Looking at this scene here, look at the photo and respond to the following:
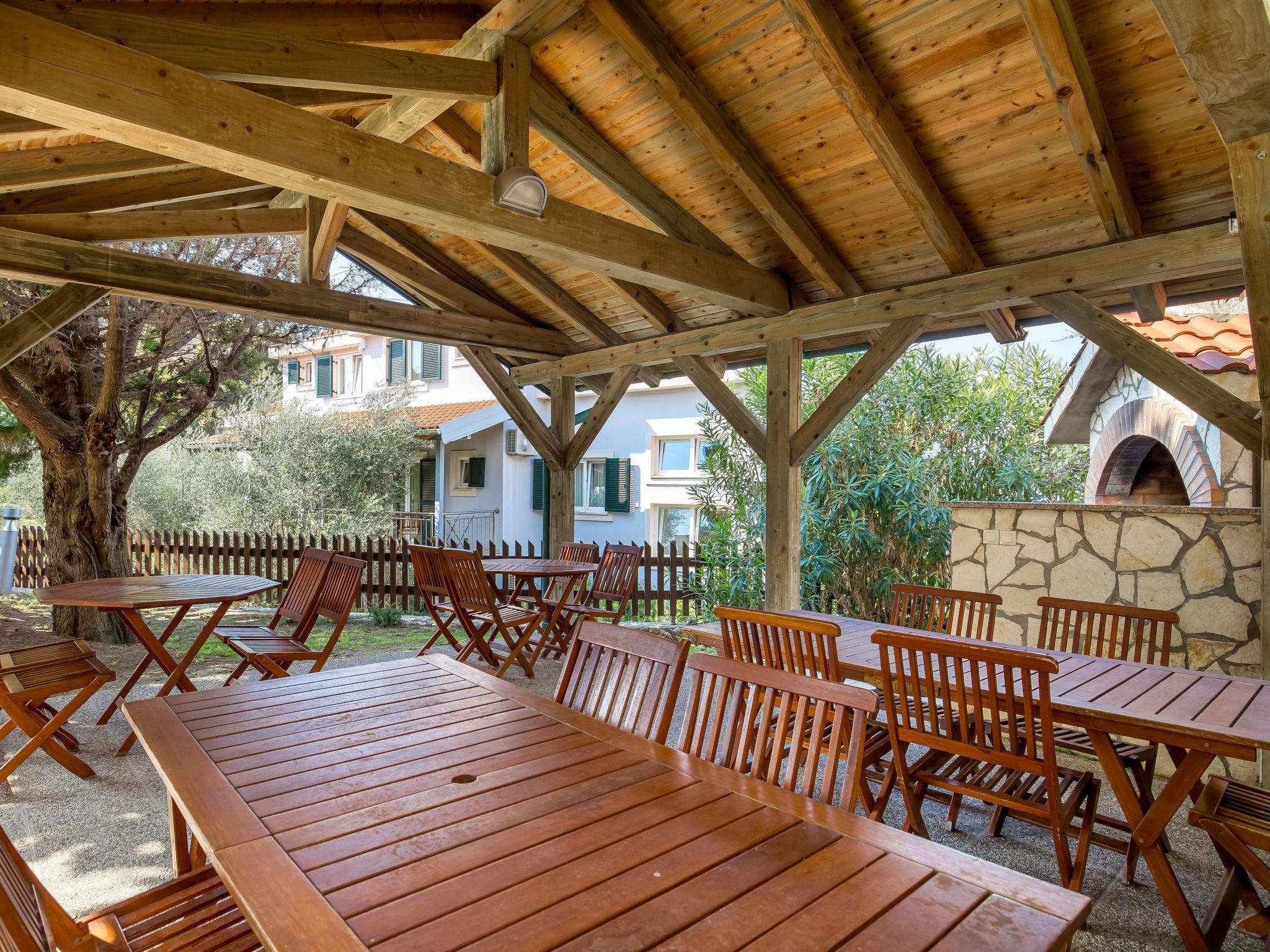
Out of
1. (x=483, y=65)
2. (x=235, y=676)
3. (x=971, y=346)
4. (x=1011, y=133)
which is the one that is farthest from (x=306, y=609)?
(x=971, y=346)

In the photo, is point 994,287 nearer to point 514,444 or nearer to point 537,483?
point 514,444

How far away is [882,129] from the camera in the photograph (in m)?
3.78

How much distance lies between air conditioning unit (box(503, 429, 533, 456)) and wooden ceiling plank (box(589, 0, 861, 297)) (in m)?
8.82

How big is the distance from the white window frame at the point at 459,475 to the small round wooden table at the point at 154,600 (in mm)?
9296

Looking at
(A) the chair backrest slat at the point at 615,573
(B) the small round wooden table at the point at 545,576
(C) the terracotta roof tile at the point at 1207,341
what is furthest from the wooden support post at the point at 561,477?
(C) the terracotta roof tile at the point at 1207,341

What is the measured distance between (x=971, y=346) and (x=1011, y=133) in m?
4.48

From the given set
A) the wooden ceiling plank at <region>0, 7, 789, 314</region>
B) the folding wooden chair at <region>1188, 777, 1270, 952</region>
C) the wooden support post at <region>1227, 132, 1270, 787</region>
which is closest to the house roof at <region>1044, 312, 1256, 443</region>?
the wooden support post at <region>1227, 132, 1270, 787</region>

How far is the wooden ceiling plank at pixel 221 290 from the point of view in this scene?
4484 mm

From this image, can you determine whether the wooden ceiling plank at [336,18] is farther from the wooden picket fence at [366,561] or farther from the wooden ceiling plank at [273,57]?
the wooden picket fence at [366,561]

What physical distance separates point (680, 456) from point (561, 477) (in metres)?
4.59

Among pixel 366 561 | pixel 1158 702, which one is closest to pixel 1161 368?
pixel 1158 702

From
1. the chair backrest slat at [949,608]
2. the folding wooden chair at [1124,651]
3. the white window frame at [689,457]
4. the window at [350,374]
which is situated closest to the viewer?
the folding wooden chair at [1124,651]

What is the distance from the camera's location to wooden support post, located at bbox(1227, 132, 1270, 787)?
249cm

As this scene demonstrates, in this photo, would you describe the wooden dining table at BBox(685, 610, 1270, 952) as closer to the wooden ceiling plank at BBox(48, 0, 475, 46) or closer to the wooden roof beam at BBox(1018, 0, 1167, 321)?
the wooden roof beam at BBox(1018, 0, 1167, 321)
